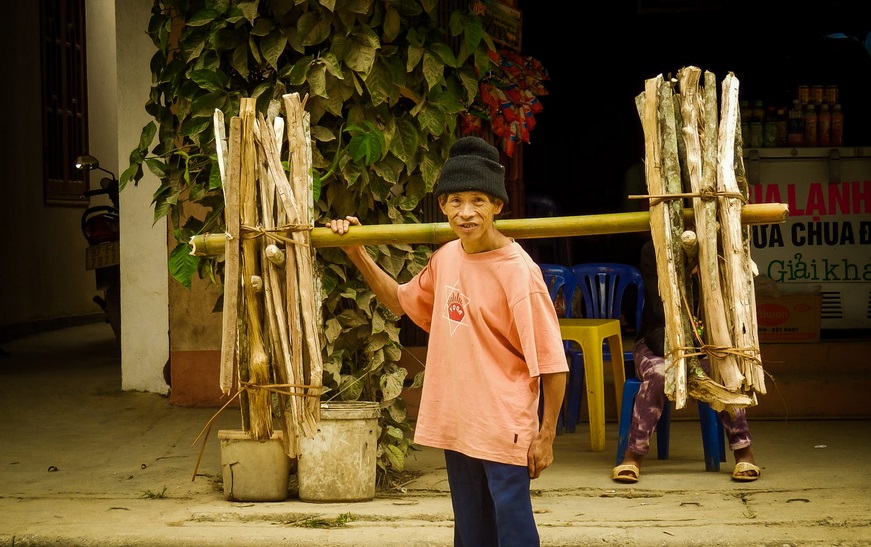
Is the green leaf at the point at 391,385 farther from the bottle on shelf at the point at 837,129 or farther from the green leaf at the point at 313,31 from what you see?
the bottle on shelf at the point at 837,129

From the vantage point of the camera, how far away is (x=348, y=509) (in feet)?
18.2

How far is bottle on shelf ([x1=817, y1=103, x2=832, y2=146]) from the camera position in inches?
342

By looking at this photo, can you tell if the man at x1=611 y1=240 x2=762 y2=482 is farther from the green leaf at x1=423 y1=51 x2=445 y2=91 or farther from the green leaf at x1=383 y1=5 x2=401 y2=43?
the green leaf at x1=383 y1=5 x2=401 y2=43

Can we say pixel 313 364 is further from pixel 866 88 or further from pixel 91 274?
pixel 91 274

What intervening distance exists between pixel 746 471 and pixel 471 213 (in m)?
2.99

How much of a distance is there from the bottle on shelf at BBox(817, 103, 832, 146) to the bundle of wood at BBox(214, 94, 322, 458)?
19.5 feet

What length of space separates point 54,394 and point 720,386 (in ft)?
21.0

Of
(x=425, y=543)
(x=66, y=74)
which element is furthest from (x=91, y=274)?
(x=425, y=543)

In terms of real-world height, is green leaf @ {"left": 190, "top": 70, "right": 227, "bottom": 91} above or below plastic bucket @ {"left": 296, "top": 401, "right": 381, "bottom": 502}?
above

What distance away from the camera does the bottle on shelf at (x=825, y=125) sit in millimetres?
8680

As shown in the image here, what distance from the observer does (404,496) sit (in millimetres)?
5875

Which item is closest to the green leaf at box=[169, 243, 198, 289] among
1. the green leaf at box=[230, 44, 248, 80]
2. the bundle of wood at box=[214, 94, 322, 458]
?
the green leaf at box=[230, 44, 248, 80]

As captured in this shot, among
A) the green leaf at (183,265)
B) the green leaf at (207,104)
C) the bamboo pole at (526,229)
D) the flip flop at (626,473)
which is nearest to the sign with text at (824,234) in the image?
the flip flop at (626,473)

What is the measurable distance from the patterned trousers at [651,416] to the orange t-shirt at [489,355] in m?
2.45
